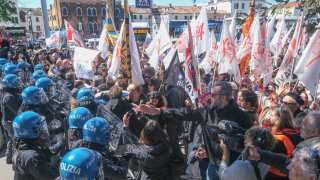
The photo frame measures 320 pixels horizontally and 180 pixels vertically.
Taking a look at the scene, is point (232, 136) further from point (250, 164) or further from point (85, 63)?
point (85, 63)

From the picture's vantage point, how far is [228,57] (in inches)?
265

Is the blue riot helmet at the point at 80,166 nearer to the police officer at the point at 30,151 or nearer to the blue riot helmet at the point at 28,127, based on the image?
the police officer at the point at 30,151

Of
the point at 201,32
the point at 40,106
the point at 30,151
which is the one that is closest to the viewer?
the point at 30,151

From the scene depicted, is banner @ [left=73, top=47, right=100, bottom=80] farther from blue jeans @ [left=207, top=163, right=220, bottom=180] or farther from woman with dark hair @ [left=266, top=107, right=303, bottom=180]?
woman with dark hair @ [left=266, top=107, right=303, bottom=180]

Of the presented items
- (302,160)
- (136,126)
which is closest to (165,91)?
(136,126)

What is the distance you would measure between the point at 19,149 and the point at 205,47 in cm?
605

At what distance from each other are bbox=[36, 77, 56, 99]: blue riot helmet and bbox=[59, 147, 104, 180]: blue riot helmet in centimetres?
357

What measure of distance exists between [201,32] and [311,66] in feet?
11.7

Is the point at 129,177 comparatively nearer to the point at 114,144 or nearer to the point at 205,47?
the point at 114,144

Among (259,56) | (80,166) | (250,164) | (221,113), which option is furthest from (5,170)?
(259,56)

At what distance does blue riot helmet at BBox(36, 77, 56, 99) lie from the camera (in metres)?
5.45

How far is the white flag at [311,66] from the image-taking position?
4.82m

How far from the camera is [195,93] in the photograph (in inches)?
189

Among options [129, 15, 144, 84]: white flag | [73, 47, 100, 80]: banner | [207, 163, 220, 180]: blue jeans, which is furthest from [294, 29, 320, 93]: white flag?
[73, 47, 100, 80]: banner
